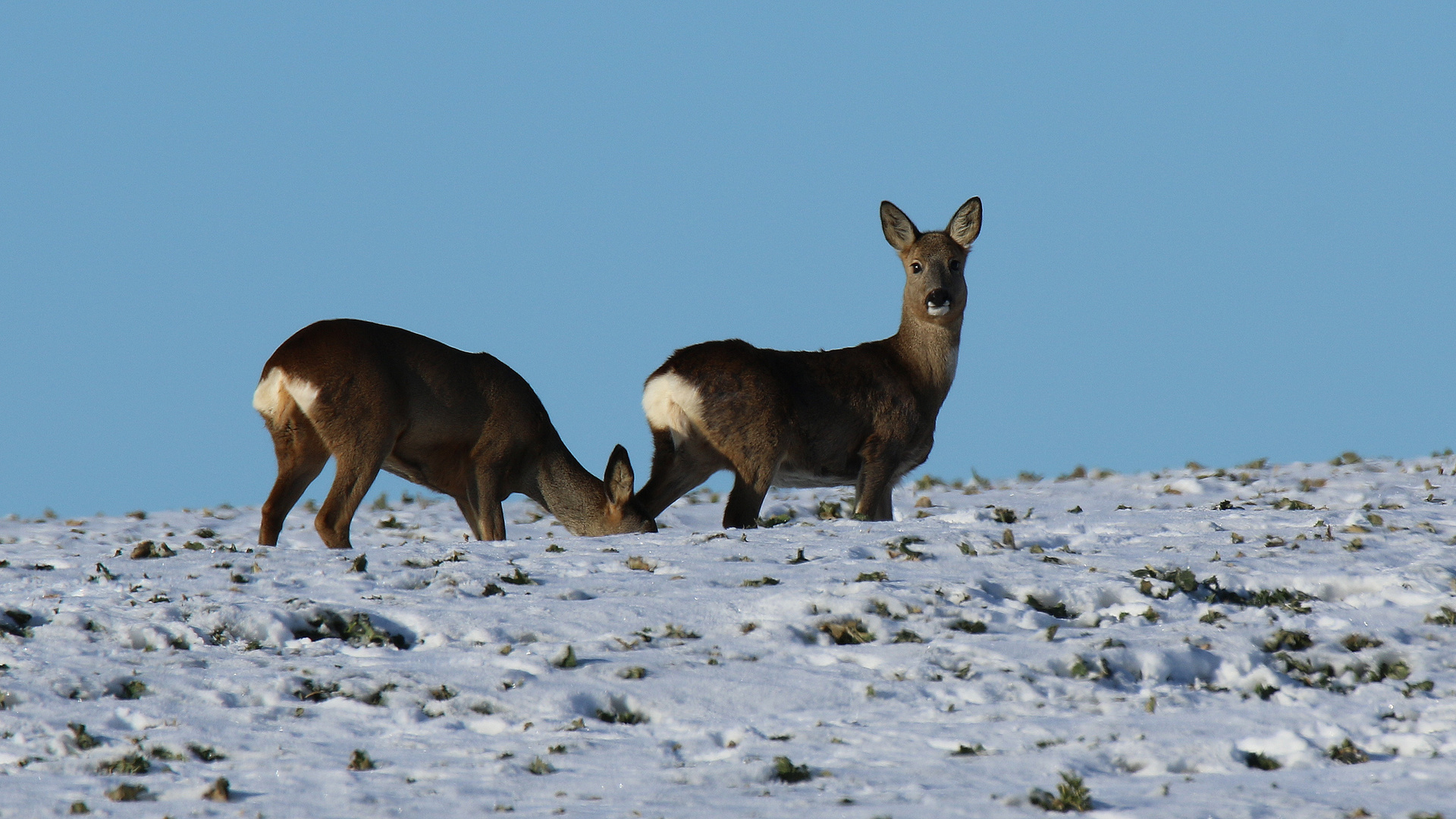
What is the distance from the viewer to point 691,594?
7.70 meters

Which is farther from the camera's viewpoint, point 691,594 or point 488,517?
point 488,517

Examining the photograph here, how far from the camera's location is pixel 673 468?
11.2m

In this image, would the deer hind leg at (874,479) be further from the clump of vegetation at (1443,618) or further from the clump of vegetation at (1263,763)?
the clump of vegetation at (1263,763)

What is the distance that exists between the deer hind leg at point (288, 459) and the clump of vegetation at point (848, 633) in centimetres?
475

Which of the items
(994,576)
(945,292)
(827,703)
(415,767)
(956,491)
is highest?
(945,292)

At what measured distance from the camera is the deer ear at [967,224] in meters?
11.9

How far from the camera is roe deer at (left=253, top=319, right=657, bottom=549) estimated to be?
408 inches

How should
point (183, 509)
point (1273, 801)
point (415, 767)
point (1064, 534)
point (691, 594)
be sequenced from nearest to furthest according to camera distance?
point (1273, 801) < point (415, 767) < point (691, 594) < point (1064, 534) < point (183, 509)

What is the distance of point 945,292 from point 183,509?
709cm

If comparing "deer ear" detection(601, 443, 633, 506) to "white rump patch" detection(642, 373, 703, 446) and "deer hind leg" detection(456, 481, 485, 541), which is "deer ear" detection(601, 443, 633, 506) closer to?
"white rump patch" detection(642, 373, 703, 446)

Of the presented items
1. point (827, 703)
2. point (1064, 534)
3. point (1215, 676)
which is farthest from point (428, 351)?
point (1215, 676)

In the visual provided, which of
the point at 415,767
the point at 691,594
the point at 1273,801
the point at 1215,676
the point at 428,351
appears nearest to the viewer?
the point at 1273,801

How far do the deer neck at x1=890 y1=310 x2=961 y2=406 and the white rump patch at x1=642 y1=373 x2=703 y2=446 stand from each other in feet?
5.96

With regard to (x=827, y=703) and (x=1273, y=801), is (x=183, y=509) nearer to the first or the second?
(x=827, y=703)
